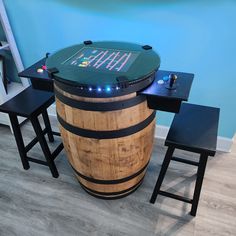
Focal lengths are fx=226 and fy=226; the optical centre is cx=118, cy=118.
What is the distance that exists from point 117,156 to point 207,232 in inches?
29.2

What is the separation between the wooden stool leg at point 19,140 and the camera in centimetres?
155

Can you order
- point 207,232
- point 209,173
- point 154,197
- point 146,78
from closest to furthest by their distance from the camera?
1. point 146,78
2. point 207,232
3. point 154,197
4. point 209,173

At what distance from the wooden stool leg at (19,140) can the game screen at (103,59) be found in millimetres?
622

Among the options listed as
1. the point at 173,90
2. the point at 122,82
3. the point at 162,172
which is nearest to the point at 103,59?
the point at 122,82

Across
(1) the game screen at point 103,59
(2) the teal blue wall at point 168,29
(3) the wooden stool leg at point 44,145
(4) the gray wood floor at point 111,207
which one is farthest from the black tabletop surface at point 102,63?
(4) the gray wood floor at point 111,207

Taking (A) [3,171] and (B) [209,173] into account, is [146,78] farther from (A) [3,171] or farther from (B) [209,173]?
(A) [3,171]

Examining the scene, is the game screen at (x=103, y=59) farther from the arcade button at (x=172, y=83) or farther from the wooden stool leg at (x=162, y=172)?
the wooden stool leg at (x=162, y=172)

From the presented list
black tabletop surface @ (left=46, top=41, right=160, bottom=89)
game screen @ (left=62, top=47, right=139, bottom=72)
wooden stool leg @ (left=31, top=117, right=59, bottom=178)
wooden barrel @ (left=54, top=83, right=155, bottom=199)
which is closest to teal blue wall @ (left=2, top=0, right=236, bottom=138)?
black tabletop surface @ (left=46, top=41, right=160, bottom=89)

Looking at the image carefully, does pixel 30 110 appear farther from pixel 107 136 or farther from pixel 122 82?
pixel 122 82

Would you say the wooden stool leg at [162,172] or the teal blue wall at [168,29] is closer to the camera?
the wooden stool leg at [162,172]

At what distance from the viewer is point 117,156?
1.23 metres

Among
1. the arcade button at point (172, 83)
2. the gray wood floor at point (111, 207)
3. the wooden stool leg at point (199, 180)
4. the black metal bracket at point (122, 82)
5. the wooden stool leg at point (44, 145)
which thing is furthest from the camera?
the wooden stool leg at point (44, 145)

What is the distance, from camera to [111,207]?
59.5 inches

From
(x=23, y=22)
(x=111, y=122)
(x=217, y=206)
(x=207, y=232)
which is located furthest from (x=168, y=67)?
(x=23, y=22)
